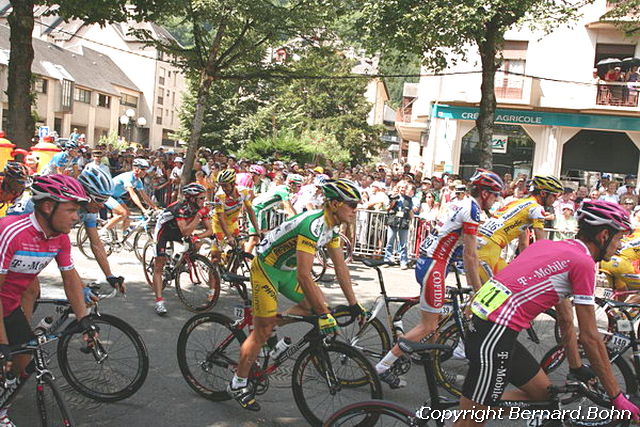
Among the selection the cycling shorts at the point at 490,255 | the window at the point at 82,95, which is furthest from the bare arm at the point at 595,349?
the window at the point at 82,95

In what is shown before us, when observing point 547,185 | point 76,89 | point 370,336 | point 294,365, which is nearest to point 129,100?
point 76,89

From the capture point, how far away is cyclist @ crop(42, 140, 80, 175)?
11.9m

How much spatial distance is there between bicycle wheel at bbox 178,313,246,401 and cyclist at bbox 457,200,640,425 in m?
2.15

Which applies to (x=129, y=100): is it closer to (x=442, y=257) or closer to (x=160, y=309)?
(x=160, y=309)

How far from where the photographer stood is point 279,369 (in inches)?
192

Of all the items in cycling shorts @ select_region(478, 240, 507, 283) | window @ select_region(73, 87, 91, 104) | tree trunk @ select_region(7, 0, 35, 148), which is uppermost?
window @ select_region(73, 87, 91, 104)

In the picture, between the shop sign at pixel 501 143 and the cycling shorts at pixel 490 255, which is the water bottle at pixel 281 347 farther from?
the shop sign at pixel 501 143

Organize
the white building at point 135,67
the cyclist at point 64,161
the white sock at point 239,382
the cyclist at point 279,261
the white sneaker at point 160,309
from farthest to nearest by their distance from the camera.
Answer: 1. the white building at point 135,67
2. the cyclist at point 64,161
3. the white sneaker at point 160,309
4. the white sock at point 239,382
5. the cyclist at point 279,261

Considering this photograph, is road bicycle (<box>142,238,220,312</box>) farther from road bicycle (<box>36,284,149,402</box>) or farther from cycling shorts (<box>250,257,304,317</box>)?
cycling shorts (<box>250,257,304,317</box>)

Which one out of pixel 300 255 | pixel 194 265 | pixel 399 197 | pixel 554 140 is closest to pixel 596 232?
pixel 300 255

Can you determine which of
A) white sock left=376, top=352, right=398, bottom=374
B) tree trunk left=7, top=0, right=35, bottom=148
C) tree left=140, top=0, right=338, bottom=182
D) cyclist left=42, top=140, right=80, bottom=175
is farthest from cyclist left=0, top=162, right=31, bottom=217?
tree left=140, top=0, right=338, bottom=182

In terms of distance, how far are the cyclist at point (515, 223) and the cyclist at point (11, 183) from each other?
17.2 ft

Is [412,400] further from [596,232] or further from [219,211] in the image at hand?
[219,211]

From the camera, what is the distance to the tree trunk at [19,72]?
1393cm
